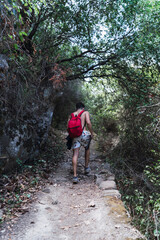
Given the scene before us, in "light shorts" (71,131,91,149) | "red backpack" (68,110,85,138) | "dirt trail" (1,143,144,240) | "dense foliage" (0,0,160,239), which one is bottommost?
"dirt trail" (1,143,144,240)

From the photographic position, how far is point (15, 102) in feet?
16.4

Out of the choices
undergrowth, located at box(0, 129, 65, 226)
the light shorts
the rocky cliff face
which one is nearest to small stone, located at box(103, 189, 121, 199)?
the light shorts

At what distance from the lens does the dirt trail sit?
2766mm

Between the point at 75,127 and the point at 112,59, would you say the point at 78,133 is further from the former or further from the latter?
the point at 112,59

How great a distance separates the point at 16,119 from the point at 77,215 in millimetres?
2963

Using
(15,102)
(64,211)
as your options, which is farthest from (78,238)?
(15,102)

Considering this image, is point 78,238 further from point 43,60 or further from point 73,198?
point 43,60

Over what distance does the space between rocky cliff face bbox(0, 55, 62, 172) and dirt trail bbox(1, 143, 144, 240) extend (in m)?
1.18

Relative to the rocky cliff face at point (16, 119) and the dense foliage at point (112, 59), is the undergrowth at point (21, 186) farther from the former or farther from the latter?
the dense foliage at point (112, 59)

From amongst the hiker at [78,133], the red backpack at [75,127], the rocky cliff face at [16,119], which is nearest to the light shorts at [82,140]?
the hiker at [78,133]

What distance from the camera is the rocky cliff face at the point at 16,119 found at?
4.57 m

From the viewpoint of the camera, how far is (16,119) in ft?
16.9

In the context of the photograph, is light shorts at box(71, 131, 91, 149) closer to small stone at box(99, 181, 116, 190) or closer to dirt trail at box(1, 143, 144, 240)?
dirt trail at box(1, 143, 144, 240)

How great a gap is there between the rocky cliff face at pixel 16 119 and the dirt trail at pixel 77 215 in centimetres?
118
